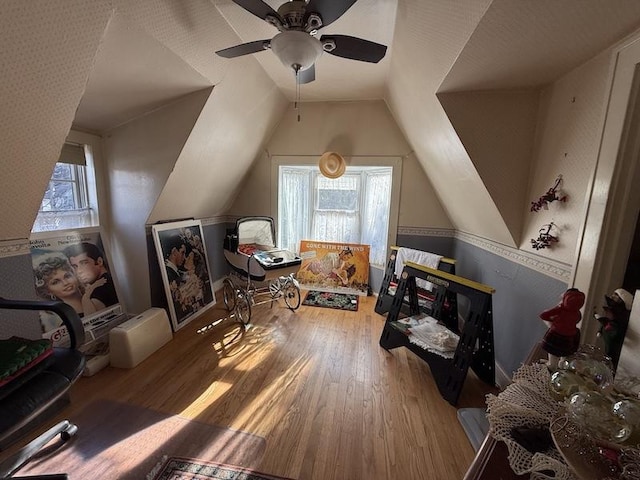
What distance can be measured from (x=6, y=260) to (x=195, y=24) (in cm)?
172

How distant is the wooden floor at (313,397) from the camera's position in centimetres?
139

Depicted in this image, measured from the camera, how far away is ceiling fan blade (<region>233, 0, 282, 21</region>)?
116cm

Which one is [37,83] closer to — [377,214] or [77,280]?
[77,280]

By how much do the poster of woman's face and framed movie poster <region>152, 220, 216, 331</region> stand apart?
1.52ft

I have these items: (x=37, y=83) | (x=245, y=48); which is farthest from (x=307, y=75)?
(x=37, y=83)

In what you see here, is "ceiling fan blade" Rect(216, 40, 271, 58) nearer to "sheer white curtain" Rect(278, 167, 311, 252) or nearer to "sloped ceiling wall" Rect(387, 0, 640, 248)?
"sloped ceiling wall" Rect(387, 0, 640, 248)

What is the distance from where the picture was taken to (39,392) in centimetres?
104

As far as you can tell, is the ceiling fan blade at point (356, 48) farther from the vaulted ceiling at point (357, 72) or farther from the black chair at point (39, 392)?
the black chair at point (39, 392)

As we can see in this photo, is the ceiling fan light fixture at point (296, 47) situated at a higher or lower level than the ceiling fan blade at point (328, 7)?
lower

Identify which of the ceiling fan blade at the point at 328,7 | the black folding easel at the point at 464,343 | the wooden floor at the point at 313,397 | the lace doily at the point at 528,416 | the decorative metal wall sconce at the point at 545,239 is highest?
the ceiling fan blade at the point at 328,7

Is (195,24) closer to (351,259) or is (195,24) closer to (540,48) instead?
(540,48)

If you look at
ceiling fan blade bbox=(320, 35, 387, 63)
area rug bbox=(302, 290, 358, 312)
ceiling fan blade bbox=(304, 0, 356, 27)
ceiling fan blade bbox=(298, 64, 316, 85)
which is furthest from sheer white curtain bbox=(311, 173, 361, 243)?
ceiling fan blade bbox=(304, 0, 356, 27)

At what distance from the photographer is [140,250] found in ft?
8.18

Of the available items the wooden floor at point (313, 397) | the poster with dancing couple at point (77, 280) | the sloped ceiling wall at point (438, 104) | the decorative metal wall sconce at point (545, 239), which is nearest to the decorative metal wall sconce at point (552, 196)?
the decorative metal wall sconce at point (545, 239)
